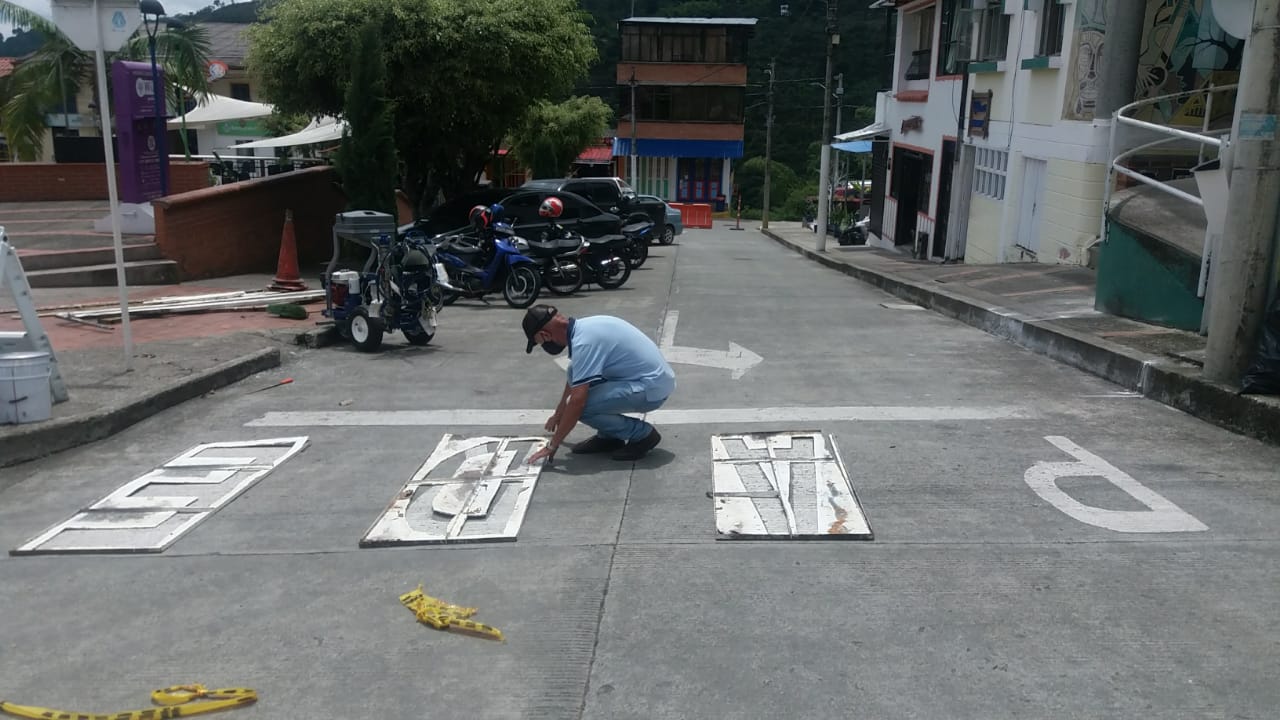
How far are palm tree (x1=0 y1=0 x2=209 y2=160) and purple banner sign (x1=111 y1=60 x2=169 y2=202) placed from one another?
789cm

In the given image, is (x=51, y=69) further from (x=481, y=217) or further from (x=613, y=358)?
(x=613, y=358)

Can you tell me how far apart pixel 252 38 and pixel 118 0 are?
45.8 feet

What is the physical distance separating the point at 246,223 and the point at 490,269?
5.06m

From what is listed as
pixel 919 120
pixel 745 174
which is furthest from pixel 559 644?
pixel 745 174

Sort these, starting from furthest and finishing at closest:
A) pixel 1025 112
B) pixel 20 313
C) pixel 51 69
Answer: pixel 51 69
pixel 1025 112
pixel 20 313

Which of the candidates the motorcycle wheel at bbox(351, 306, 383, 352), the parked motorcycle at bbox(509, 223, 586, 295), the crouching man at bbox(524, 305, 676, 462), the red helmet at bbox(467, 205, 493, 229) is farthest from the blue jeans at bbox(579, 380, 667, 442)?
the parked motorcycle at bbox(509, 223, 586, 295)

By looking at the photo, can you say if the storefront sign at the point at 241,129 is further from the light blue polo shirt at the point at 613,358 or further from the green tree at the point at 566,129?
the light blue polo shirt at the point at 613,358

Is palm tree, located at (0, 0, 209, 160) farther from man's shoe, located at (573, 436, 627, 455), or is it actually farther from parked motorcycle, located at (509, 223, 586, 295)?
man's shoe, located at (573, 436, 627, 455)

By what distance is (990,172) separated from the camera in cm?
2250

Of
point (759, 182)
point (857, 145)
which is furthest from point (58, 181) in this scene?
point (759, 182)

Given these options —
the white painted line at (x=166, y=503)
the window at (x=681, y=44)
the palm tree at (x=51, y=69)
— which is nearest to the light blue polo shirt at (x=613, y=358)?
the white painted line at (x=166, y=503)

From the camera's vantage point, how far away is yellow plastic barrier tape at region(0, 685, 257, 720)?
428 cm

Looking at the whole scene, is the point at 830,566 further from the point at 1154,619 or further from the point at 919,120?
the point at 919,120

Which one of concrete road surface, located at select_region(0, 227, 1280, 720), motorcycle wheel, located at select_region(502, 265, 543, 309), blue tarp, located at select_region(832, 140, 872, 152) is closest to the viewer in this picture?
concrete road surface, located at select_region(0, 227, 1280, 720)
